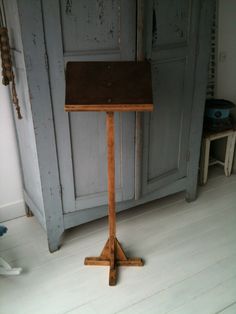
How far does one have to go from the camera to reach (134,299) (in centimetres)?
175

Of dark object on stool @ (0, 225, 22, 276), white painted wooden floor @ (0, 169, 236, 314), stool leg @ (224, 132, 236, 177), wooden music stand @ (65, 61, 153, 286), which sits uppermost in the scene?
A: wooden music stand @ (65, 61, 153, 286)

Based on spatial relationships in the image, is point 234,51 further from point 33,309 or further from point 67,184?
point 33,309

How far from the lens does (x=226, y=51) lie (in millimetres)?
2928

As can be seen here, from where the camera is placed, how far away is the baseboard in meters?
2.39

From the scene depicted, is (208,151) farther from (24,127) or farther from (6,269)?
(6,269)

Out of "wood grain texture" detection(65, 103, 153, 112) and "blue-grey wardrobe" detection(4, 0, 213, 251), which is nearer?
"wood grain texture" detection(65, 103, 153, 112)

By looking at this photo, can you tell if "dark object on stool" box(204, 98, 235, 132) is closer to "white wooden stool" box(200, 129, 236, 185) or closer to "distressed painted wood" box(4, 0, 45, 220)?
"white wooden stool" box(200, 129, 236, 185)

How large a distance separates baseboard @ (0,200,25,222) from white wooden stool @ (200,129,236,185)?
1553 millimetres

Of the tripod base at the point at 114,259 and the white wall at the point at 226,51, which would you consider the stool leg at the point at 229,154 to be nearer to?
the white wall at the point at 226,51

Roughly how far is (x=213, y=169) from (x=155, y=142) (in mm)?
1234

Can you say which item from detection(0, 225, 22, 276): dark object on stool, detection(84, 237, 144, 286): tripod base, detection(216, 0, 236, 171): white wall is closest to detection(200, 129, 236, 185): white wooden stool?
detection(216, 0, 236, 171): white wall

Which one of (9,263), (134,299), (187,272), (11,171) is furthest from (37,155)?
(187,272)

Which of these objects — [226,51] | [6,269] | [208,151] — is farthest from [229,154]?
[6,269]

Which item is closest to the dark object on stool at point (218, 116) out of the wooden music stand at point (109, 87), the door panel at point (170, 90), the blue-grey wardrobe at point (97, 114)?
the blue-grey wardrobe at point (97, 114)
